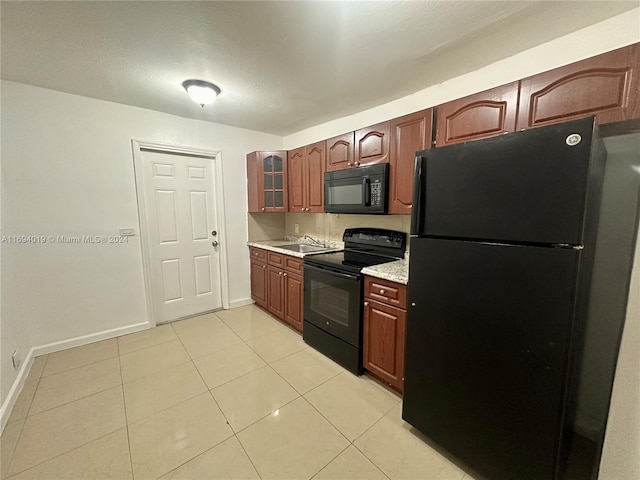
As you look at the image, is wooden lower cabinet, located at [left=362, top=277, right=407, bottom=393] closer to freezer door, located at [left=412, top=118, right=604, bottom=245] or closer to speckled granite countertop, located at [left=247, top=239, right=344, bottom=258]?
freezer door, located at [left=412, top=118, right=604, bottom=245]

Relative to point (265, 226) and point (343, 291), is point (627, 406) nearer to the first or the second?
point (343, 291)

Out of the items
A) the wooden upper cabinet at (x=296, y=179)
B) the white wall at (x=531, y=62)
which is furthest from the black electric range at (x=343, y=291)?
the white wall at (x=531, y=62)

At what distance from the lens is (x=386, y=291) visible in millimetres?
1835

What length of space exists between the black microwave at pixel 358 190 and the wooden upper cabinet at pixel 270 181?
81 centimetres

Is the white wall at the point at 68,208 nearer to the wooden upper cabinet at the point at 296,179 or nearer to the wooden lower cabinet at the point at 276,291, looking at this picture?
the wooden upper cabinet at the point at 296,179

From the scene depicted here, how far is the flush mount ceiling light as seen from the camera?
212 cm

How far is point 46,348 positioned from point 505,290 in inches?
146

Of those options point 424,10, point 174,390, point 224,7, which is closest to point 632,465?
point 424,10

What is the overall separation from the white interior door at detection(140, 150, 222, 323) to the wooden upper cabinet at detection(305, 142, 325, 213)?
50.8 inches

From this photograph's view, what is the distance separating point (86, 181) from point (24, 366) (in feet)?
5.45

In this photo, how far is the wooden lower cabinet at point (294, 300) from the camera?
271cm

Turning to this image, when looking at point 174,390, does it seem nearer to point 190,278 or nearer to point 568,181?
point 190,278

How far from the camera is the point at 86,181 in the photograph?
2.49 m

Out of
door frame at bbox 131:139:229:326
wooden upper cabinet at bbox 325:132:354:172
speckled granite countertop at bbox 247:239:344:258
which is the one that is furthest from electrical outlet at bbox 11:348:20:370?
wooden upper cabinet at bbox 325:132:354:172
